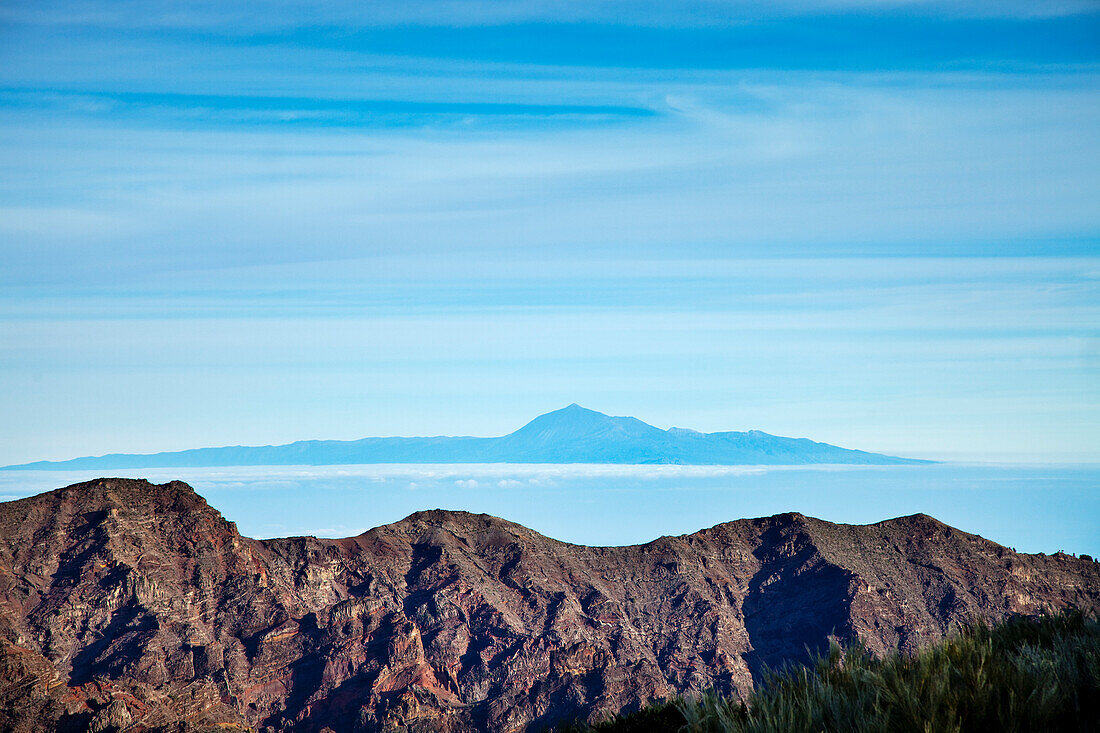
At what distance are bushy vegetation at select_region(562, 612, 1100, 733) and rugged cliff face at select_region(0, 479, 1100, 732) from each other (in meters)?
53.9

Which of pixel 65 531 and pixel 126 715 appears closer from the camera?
pixel 126 715

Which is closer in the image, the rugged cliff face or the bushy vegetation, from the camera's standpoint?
the bushy vegetation

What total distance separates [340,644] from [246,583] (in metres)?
11.4

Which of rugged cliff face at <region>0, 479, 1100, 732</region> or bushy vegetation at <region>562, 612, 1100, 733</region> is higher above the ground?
bushy vegetation at <region>562, 612, 1100, 733</region>

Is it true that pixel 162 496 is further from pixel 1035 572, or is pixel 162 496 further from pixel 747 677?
pixel 1035 572

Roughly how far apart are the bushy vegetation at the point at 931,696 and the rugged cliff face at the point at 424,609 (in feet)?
177

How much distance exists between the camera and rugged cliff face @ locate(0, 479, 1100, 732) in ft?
247

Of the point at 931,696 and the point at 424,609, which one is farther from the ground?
the point at 931,696

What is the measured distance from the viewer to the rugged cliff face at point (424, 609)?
7538 cm

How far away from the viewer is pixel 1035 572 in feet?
358

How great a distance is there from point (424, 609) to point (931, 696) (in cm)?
8412

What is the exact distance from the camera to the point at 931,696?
10648 mm

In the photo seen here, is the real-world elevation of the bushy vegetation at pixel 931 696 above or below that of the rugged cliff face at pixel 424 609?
above

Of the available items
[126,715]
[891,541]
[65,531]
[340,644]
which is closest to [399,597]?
[340,644]
